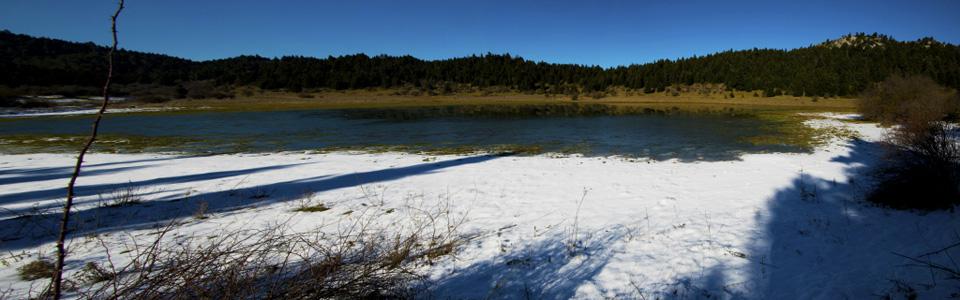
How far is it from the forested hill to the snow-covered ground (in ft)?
213

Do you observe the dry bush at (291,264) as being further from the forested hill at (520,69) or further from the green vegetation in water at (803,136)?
the forested hill at (520,69)

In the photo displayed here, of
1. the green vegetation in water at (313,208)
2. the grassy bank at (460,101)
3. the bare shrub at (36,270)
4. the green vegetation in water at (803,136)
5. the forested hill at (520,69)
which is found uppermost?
the forested hill at (520,69)

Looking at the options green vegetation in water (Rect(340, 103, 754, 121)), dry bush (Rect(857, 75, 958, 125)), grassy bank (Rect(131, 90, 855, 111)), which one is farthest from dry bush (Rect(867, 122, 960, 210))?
grassy bank (Rect(131, 90, 855, 111))

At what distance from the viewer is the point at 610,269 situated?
5.52 m

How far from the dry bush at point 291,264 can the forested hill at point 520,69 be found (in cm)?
7136

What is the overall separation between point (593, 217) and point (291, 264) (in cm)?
572

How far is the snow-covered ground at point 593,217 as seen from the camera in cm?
519

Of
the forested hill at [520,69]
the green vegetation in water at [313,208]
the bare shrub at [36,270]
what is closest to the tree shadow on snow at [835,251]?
the green vegetation in water at [313,208]

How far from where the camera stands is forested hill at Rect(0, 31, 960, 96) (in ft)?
249

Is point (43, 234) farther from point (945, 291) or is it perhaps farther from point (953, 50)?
point (953, 50)

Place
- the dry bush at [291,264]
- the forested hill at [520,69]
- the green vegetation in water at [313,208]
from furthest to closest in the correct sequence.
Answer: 1. the forested hill at [520,69]
2. the green vegetation in water at [313,208]
3. the dry bush at [291,264]

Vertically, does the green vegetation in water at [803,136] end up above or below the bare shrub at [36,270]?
above

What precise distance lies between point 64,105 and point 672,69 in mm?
129933

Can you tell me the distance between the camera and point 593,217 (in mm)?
8109
